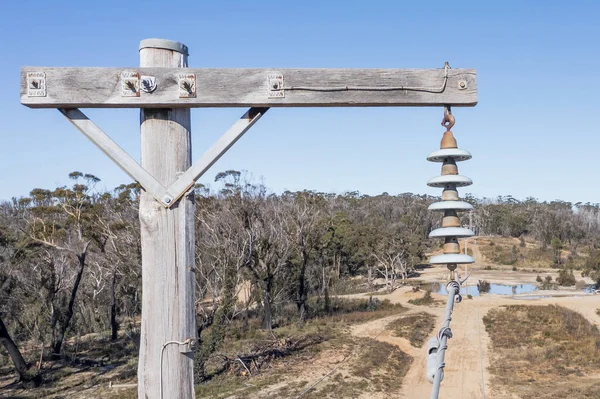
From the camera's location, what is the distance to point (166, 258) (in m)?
1.80

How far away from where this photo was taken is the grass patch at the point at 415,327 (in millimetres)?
16734

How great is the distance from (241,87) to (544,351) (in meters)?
15.7

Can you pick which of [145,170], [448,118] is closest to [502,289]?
[448,118]

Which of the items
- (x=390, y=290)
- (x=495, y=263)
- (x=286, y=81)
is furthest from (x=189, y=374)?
(x=495, y=263)

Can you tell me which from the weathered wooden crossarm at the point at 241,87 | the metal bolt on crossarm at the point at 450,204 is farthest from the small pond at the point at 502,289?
the weathered wooden crossarm at the point at 241,87

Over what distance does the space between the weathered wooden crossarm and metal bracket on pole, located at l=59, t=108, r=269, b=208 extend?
69 mm

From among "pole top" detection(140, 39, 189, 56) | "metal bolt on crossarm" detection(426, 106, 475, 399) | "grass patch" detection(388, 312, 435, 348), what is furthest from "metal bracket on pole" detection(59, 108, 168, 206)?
"grass patch" detection(388, 312, 435, 348)

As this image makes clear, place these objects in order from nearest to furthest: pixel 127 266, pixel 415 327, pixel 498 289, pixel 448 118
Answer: pixel 448 118
pixel 127 266
pixel 415 327
pixel 498 289

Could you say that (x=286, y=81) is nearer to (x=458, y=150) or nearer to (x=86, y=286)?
(x=458, y=150)

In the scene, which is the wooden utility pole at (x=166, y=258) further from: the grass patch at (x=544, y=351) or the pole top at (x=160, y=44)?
the grass patch at (x=544, y=351)

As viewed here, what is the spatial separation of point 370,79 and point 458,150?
1.36 ft

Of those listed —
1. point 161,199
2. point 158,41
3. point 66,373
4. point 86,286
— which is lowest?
point 66,373

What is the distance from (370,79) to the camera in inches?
74.7

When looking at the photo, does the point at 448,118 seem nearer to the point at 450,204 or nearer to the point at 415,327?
the point at 450,204
